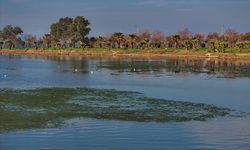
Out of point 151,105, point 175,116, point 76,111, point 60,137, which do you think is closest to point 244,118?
point 175,116

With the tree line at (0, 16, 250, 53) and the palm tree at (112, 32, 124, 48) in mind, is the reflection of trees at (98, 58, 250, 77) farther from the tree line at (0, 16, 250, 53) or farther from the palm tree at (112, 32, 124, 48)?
the palm tree at (112, 32, 124, 48)

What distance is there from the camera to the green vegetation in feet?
63.4

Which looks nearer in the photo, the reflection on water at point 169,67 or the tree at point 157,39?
the reflection on water at point 169,67

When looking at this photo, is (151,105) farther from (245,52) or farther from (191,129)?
(245,52)

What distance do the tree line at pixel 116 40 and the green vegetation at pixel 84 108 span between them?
2950 inches

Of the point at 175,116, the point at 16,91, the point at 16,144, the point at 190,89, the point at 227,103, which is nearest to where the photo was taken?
the point at 16,144

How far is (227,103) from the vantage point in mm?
26312

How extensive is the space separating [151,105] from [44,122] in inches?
278

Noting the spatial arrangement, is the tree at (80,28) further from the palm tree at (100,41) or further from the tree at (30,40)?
the tree at (30,40)

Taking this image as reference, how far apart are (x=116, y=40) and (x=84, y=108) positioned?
105 meters

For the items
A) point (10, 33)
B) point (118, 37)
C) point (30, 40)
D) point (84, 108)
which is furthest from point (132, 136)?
point (10, 33)

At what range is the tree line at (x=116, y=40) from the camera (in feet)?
365

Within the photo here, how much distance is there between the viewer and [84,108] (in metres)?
22.4

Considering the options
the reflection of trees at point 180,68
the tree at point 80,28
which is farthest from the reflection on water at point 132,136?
the tree at point 80,28
